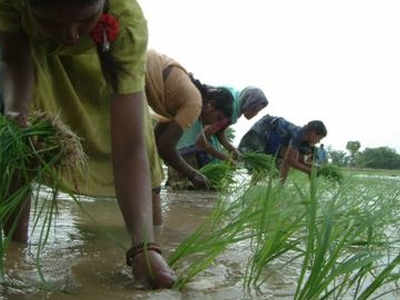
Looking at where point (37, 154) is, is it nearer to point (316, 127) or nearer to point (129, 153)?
point (129, 153)

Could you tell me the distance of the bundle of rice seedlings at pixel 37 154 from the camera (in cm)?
113

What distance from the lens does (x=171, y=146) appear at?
11.8 feet

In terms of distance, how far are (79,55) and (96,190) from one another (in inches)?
20.6

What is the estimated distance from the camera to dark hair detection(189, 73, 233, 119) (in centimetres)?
435

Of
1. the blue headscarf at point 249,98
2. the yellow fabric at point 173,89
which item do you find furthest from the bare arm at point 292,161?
the yellow fabric at point 173,89

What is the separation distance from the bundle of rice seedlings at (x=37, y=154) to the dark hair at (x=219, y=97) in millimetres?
3125

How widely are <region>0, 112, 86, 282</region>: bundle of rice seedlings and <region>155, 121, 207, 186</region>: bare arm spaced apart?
7.30 ft

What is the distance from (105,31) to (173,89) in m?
1.93

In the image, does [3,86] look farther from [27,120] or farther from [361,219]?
[361,219]

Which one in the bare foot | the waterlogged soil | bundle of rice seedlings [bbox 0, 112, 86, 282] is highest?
bundle of rice seedlings [bbox 0, 112, 86, 282]

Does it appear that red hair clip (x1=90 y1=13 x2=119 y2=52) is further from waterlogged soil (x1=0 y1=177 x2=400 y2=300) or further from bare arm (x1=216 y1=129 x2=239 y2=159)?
bare arm (x1=216 y1=129 x2=239 y2=159)

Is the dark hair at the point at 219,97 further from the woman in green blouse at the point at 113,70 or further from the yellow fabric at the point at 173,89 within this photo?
the woman in green blouse at the point at 113,70

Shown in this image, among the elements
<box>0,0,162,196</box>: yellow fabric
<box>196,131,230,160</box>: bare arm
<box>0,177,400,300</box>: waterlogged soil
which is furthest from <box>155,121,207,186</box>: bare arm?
<box>0,177,400,300</box>: waterlogged soil

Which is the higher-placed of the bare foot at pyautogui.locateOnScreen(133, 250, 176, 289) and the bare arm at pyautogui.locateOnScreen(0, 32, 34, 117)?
the bare arm at pyautogui.locateOnScreen(0, 32, 34, 117)
